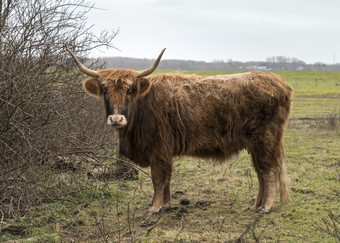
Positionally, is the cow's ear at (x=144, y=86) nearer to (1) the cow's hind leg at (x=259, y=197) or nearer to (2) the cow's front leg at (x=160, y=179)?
(2) the cow's front leg at (x=160, y=179)

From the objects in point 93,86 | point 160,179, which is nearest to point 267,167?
point 160,179

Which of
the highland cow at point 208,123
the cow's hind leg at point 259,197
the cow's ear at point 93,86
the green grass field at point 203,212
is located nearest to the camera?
the green grass field at point 203,212

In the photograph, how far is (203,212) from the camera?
5.45 m

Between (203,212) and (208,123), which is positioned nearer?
(203,212)

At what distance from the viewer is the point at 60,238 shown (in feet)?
14.1

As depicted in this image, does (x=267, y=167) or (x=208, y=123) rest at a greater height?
(x=208, y=123)

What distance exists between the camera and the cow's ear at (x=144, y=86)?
17.9ft

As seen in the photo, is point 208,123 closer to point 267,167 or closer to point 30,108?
point 267,167

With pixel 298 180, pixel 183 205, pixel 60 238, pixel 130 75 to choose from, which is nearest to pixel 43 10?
pixel 130 75

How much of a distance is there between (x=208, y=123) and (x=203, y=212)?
1164 millimetres

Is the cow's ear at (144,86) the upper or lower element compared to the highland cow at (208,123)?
upper

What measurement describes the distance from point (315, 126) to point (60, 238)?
11166 mm

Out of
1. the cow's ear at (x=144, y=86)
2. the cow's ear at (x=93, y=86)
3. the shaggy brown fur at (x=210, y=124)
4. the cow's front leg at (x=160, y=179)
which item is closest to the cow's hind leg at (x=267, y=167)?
the shaggy brown fur at (x=210, y=124)

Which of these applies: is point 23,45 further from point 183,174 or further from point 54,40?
point 183,174
